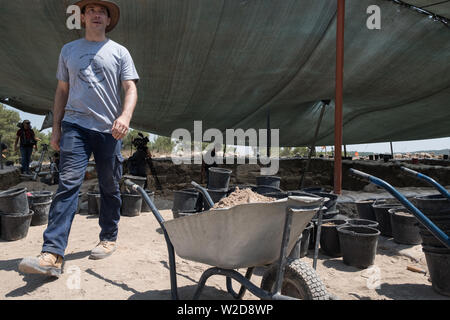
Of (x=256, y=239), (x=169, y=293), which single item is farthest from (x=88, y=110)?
(x=256, y=239)

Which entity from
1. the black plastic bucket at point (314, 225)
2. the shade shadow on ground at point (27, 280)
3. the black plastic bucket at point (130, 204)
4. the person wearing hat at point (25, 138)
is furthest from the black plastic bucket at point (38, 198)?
the person wearing hat at point (25, 138)

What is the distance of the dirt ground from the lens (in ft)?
5.81

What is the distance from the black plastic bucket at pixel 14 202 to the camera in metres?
2.84

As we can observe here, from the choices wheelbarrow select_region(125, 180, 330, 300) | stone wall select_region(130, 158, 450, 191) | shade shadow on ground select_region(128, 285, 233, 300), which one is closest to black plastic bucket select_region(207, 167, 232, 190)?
shade shadow on ground select_region(128, 285, 233, 300)

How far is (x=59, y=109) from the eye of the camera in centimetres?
207

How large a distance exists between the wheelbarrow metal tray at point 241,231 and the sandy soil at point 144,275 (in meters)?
0.52

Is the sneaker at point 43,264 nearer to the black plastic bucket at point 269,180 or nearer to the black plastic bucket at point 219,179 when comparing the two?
the black plastic bucket at point 219,179

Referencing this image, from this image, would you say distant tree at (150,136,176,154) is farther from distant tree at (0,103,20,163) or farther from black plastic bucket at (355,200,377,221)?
black plastic bucket at (355,200,377,221)

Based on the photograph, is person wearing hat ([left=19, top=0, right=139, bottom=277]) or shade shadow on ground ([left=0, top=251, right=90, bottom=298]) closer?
shade shadow on ground ([left=0, top=251, right=90, bottom=298])

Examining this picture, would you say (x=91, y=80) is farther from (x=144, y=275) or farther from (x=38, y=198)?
(x=38, y=198)

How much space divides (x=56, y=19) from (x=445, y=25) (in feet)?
16.4

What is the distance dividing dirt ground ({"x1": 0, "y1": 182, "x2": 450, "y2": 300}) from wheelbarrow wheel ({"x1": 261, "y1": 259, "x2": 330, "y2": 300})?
1.63ft
